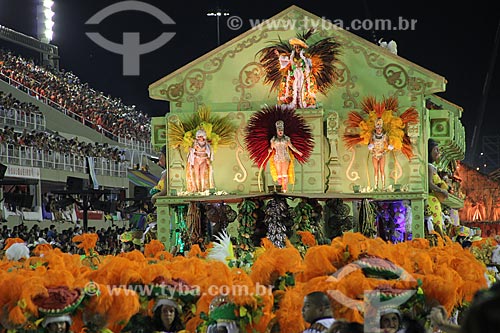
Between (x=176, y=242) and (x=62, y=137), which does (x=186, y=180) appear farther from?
(x=62, y=137)

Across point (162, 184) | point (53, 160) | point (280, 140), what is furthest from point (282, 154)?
point (53, 160)

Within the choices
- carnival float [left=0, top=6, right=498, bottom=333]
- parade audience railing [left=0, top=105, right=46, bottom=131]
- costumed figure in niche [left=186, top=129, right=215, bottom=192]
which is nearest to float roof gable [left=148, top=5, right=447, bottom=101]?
carnival float [left=0, top=6, right=498, bottom=333]

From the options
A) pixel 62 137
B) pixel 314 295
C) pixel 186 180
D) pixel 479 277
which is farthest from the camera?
pixel 62 137

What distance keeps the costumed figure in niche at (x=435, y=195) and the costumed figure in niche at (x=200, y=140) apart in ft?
16.3

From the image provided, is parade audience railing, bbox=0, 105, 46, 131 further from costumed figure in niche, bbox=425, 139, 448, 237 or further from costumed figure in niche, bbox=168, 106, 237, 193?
costumed figure in niche, bbox=425, 139, 448, 237

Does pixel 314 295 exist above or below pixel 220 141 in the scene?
below

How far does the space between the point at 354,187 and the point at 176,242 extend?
438 centimetres

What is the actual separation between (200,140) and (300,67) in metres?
2.97

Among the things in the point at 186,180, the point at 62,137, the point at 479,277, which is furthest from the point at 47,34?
the point at 479,277

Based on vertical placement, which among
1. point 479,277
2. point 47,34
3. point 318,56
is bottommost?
point 479,277

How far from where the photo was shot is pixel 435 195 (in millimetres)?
27031

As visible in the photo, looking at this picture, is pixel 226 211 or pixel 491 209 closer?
pixel 226 211

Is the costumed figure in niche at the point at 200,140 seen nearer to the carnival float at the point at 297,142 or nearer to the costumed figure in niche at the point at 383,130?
the carnival float at the point at 297,142

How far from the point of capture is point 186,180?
86.7ft
